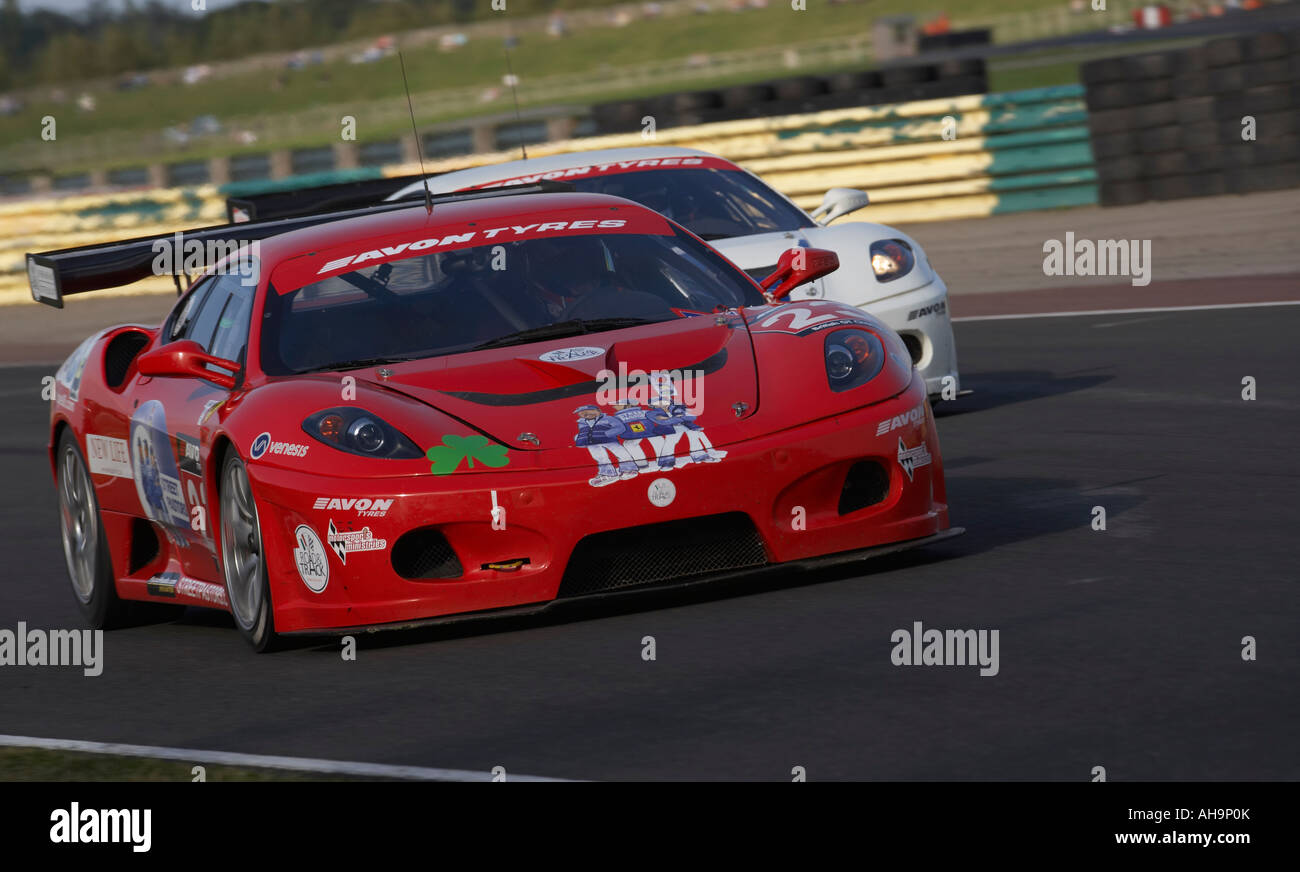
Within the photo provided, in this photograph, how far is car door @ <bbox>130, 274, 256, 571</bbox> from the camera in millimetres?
6480

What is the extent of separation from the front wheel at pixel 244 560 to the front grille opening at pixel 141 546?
97 centimetres

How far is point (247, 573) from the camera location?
6105 millimetres

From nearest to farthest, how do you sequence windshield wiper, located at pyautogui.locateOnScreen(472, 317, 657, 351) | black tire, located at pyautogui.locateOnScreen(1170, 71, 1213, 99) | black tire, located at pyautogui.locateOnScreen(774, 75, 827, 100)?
1. windshield wiper, located at pyautogui.locateOnScreen(472, 317, 657, 351)
2. black tire, located at pyautogui.locateOnScreen(1170, 71, 1213, 99)
3. black tire, located at pyautogui.locateOnScreen(774, 75, 827, 100)

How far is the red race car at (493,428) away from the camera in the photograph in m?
5.68

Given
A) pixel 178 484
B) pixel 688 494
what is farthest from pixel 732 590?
pixel 178 484

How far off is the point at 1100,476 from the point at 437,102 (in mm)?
62788

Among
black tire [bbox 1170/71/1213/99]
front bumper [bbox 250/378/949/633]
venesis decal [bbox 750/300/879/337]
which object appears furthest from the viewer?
black tire [bbox 1170/71/1213/99]

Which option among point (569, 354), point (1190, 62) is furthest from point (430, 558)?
point (1190, 62)

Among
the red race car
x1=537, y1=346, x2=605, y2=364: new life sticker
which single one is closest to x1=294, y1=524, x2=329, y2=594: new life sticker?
the red race car

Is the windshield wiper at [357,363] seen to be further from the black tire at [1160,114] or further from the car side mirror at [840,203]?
the black tire at [1160,114]

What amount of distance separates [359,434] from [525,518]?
547mm

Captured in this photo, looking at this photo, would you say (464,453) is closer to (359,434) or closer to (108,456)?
(359,434)

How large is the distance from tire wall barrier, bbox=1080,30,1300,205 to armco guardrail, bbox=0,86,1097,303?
0.39 meters

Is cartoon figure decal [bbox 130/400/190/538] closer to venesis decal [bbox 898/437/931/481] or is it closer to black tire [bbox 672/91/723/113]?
venesis decal [bbox 898/437/931/481]
